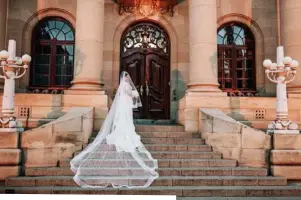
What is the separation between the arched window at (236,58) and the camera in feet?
46.1

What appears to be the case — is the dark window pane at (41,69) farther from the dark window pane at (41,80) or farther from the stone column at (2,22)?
the stone column at (2,22)

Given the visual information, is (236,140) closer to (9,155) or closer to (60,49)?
(9,155)

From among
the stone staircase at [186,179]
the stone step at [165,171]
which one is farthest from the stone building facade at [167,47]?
the stone step at [165,171]

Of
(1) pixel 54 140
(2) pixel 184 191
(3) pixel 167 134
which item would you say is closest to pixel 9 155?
(1) pixel 54 140

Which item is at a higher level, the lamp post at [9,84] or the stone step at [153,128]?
the lamp post at [9,84]

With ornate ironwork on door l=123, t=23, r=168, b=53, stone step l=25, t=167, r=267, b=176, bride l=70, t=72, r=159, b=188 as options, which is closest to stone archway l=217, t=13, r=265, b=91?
ornate ironwork on door l=123, t=23, r=168, b=53

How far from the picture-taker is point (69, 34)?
45.6 feet

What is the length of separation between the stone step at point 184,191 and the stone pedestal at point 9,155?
58 cm

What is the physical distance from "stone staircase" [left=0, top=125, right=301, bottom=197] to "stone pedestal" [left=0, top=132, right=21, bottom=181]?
28cm

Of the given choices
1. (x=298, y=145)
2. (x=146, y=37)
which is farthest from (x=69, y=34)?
(x=298, y=145)

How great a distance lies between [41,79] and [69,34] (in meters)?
2.25

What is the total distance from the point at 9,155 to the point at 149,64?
7411 millimetres

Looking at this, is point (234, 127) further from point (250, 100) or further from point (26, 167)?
point (26, 167)

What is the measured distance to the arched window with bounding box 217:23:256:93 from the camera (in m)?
14.1
